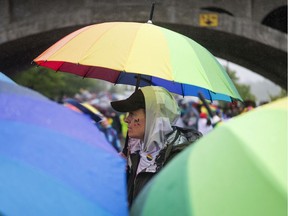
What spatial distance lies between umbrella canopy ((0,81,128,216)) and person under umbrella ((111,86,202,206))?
1295mm

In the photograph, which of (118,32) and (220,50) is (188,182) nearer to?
(118,32)

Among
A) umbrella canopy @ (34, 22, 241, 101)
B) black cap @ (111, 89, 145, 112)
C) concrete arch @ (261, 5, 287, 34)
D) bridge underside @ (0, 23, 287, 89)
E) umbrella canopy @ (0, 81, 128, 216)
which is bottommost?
bridge underside @ (0, 23, 287, 89)

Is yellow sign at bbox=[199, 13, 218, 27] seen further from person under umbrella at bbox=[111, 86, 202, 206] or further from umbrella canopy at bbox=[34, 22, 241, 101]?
person under umbrella at bbox=[111, 86, 202, 206]

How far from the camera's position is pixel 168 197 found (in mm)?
1237

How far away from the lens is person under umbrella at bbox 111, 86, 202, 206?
2.75 metres

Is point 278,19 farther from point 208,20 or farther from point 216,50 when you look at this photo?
point 208,20

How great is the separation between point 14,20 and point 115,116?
8.54 meters

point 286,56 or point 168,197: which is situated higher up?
point 168,197

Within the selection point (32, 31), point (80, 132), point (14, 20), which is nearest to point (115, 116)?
point (32, 31)

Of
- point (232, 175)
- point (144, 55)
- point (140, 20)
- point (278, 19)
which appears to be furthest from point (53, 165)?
point (278, 19)

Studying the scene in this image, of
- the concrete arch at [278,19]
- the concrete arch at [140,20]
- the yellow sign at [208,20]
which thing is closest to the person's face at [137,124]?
the concrete arch at [140,20]

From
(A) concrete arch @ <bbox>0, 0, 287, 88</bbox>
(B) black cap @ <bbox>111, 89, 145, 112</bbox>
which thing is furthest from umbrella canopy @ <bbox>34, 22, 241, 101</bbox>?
(A) concrete arch @ <bbox>0, 0, 287, 88</bbox>

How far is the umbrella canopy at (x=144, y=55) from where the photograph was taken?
3.06 meters

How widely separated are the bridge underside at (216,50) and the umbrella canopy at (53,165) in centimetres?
1737
